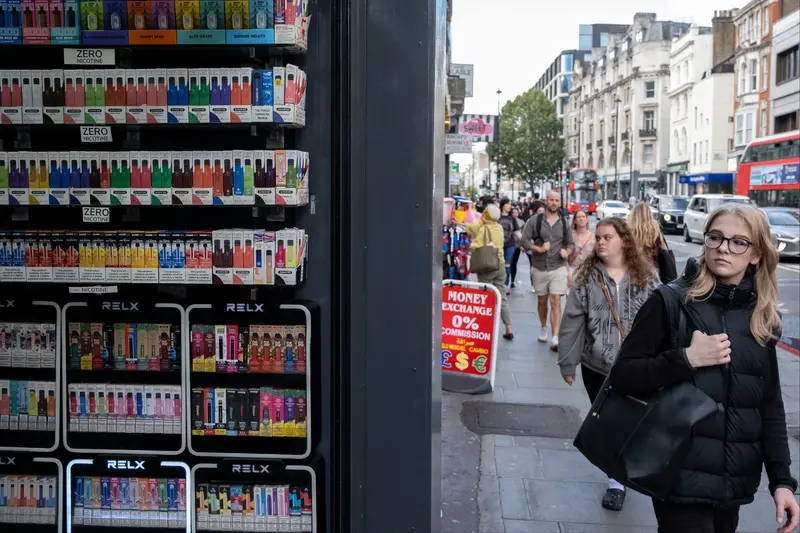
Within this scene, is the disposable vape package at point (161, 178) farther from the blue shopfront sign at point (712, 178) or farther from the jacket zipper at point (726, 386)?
the blue shopfront sign at point (712, 178)

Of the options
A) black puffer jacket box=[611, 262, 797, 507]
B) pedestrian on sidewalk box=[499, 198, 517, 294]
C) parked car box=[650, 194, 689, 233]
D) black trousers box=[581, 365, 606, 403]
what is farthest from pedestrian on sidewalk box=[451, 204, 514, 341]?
parked car box=[650, 194, 689, 233]

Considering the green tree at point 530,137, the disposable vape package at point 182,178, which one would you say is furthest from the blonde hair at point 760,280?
the green tree at point 530,137

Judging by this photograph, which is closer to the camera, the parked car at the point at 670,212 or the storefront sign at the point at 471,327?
the storefront sign at the point at 471,327

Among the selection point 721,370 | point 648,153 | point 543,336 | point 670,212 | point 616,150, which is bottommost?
point 543,336

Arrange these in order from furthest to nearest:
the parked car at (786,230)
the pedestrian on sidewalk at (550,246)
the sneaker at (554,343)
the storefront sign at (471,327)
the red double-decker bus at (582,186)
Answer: the red double-decker bus at (582,186)
the parked car at (786,230)
the sneaker at (554,343)
the pedestrian on sidewalk at (550,246)
the storefront sign at (471,327)

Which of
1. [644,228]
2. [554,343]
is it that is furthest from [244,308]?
[554,343]

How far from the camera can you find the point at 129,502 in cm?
349

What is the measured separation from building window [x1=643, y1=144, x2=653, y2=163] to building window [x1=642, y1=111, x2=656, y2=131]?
182cm

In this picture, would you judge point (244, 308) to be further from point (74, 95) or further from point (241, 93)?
point (74, 95)

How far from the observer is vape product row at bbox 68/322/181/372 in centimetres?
341

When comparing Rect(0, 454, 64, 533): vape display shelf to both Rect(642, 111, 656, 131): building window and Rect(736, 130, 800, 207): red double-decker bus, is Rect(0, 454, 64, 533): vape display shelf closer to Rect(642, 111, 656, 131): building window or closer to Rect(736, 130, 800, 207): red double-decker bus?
Rect(736, 130, 800, 207): red double-decker bus

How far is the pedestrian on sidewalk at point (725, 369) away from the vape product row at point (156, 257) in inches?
55.3

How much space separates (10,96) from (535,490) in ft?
14.9

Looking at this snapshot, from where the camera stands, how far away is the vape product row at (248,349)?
11.0 ft
